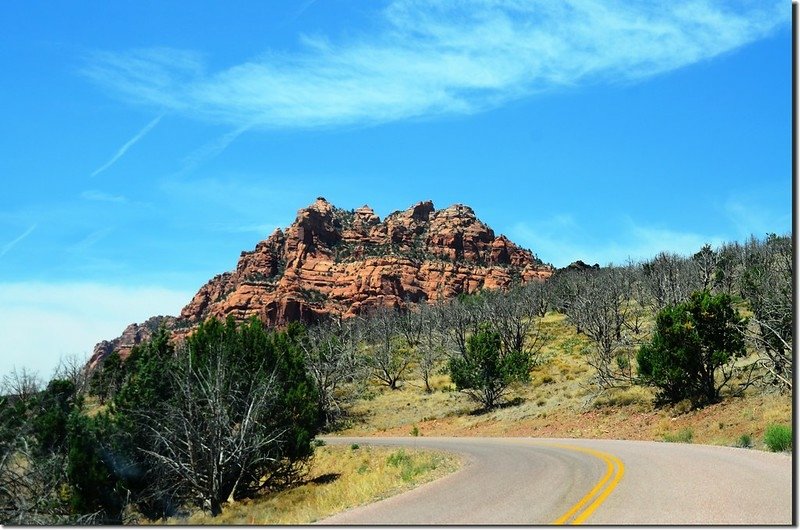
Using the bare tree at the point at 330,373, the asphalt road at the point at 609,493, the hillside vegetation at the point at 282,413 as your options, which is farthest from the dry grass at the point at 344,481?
the bare tree at the point at 330,373

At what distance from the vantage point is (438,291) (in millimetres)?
169750

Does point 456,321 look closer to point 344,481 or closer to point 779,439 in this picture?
point 344,481

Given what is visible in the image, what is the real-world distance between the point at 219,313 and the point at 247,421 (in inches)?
6004

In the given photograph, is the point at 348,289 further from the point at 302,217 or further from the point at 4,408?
the point at 4,408

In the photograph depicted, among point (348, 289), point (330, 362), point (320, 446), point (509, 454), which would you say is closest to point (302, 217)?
point (348, 289)

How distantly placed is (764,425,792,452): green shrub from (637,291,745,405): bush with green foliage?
11378mm

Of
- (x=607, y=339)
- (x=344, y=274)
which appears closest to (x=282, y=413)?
(x=607, y=339)

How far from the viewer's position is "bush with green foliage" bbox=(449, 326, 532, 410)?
145 feet

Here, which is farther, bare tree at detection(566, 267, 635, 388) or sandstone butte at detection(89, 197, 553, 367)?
sandstone butte at detection(89, 197, 553, 367)

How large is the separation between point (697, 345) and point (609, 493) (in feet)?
69.3

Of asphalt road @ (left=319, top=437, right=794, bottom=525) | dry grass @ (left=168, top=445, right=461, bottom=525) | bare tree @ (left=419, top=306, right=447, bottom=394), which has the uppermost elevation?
bare tree @ (left=419, top=306, right=447, bottom=394)

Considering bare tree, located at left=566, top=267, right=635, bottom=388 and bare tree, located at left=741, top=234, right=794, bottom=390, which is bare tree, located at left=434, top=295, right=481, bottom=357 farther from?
bare tree, located at left=741, top=234, right=794, bottom=390

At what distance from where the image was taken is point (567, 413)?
124 ft

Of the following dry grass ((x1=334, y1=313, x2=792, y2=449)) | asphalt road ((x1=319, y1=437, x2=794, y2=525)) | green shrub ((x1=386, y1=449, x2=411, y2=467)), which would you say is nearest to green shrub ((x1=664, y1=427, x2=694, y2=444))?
dry grass ((x1=334, y1=313, x2=792, y2=449))
